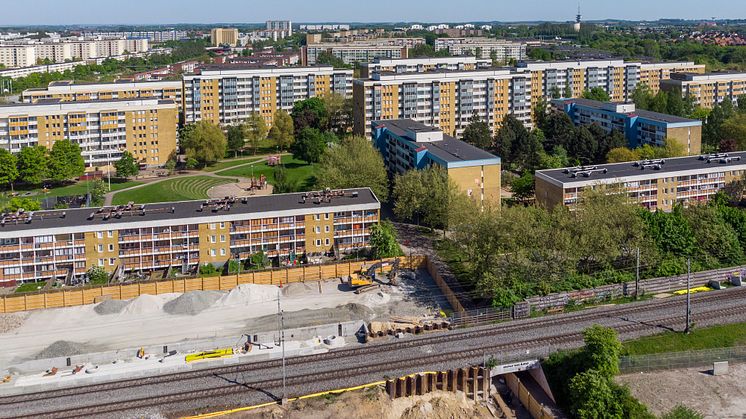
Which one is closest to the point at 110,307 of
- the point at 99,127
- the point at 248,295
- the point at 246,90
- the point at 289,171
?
the point at 248,295

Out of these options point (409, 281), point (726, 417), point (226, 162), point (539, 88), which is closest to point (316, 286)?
point (409, 281)

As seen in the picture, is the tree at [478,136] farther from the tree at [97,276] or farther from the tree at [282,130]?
the tree at [97,276]

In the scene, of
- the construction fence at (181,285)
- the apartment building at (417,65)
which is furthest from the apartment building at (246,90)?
the construction fence at (181,285)

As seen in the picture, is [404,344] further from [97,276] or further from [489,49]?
[489,49]

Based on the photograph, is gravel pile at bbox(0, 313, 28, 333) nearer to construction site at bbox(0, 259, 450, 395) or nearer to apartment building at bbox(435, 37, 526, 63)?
construction site at bbox(0, 259, 450, 395)

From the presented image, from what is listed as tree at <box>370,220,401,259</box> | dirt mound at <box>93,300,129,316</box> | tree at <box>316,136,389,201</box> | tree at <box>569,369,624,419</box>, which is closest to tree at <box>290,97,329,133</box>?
tree at <box>316,136,389,201</box>
